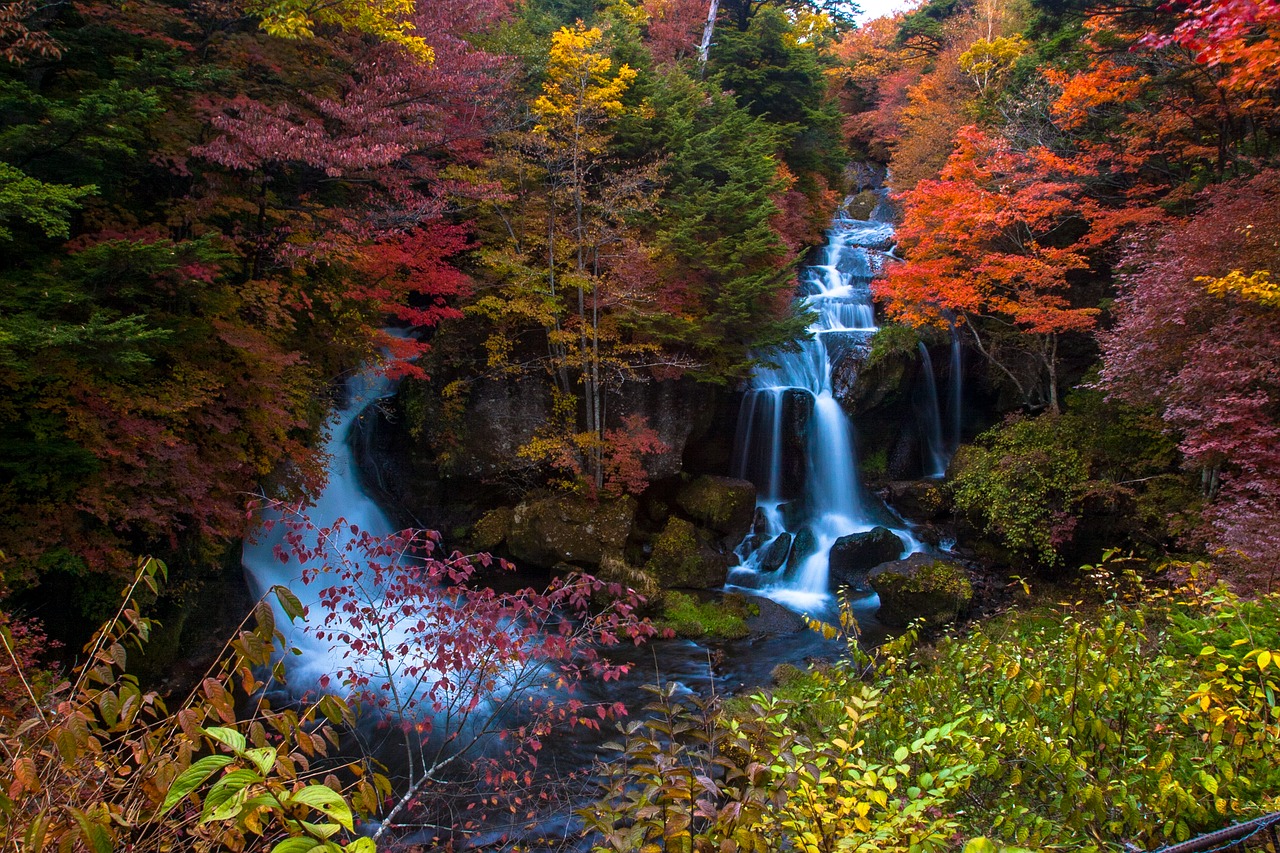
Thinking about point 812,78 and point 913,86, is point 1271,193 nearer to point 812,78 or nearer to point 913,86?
point 812,78

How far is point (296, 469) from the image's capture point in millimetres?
8883

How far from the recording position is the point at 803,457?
1445 centimetres

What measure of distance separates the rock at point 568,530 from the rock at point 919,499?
6382 mm

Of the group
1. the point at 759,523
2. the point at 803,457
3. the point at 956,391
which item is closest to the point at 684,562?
the point at 759,523

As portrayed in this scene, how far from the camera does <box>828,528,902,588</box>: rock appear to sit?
39.5ft

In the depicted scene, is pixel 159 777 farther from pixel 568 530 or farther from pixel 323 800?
pixel 568 530

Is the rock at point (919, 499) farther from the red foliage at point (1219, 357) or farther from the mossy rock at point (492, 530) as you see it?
the mossy rock at point (492, 530)

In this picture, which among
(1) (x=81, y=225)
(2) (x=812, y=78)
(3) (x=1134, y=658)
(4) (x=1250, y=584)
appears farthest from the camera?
(2) (x=812, y=78)

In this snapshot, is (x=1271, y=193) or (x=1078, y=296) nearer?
(x=1271, y=193)

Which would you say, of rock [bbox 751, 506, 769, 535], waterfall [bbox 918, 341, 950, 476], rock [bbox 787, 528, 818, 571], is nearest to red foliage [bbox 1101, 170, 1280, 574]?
rock [bbox 787, 528, 818, 571]

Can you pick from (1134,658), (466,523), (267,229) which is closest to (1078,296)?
(1134,658)

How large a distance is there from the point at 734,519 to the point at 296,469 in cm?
815

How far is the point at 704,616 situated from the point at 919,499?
603 cm

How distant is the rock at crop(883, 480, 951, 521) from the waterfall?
→ 1290 millimetres
